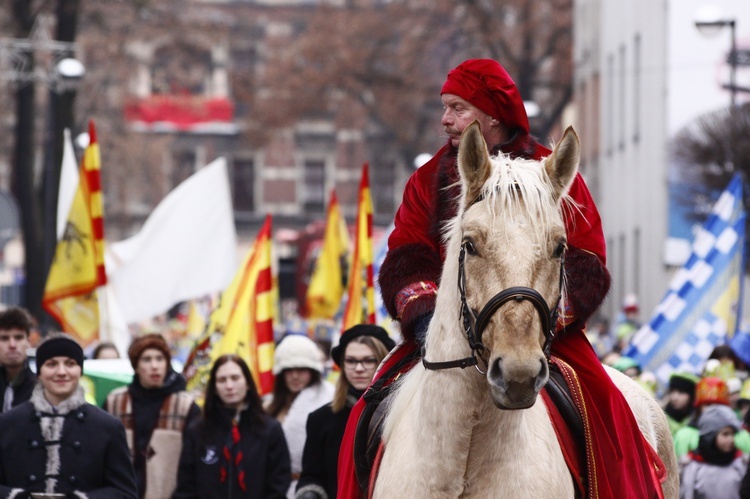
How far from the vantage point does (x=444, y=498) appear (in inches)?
225

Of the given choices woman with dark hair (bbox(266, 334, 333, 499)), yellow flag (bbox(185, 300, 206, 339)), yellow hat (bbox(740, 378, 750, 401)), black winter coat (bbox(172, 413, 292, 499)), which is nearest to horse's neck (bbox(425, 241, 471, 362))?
black winter coat (bbox(172, 413, 292, 499))

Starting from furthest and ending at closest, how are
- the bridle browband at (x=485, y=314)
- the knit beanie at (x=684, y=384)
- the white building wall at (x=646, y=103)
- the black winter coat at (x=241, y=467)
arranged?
1. the white building wall at (x=646, y=103)
2. the knit beanie at (x=684, y=384)
3. the black winter coat at (x=241, y=467)
4. the bridle browband at (x=485, y=314)

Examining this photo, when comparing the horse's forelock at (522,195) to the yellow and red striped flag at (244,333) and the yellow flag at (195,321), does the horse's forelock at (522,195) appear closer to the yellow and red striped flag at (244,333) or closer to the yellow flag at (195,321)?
the yellow and red striped flag at (244,333)

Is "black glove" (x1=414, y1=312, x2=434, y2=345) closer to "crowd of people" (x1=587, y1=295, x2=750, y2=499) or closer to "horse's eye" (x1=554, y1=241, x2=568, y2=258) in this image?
"horse's eye" (x1=554, y1=241, x2=568, y2=258)

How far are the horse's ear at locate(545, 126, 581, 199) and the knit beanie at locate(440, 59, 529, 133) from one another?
2.96 feet

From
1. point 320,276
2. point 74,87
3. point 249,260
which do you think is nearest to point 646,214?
point 74,87

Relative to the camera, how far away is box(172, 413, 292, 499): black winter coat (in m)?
9.62

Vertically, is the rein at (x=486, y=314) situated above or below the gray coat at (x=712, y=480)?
above

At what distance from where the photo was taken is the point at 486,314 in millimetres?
5254

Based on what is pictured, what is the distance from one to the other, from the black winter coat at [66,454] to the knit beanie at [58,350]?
0.72 ft

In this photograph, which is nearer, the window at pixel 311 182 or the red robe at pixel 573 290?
the red robe at pixel 573 290

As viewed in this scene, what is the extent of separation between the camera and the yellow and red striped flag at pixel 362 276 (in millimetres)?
12109

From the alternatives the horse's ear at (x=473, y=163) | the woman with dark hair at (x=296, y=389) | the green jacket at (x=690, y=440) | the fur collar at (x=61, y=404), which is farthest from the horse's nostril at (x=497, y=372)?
the green jacket at (x=690, y=440)

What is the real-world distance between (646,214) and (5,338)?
2534 centimetres
